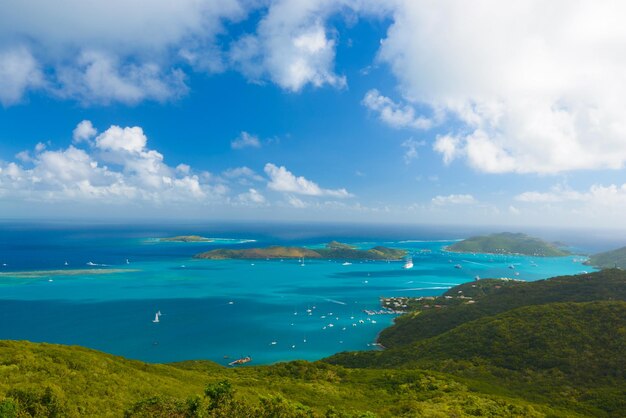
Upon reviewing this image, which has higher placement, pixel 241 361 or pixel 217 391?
pixel 217 391

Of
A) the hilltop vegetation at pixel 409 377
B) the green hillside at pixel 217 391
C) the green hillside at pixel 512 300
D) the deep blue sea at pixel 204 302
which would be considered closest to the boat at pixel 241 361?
the deep blue sea at pixel 204 302

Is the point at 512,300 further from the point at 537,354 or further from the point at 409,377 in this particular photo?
the point at 409,377

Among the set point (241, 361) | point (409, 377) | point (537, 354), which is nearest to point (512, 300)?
point (537, 354)

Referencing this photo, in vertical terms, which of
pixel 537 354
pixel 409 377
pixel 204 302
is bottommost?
pixel 204 302

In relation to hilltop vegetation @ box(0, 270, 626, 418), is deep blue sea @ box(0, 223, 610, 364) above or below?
below

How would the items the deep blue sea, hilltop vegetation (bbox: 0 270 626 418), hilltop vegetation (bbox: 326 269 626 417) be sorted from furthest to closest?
the deep blue sea
hilltop vegetation (bbox: 326 269 626 417)
hilltop vegetation (bbox: 0 270 626 418)

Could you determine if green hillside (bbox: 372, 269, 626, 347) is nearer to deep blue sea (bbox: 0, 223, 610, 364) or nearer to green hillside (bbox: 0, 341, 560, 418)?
deep blue sea (bbox: 0, 223, 610, 364)

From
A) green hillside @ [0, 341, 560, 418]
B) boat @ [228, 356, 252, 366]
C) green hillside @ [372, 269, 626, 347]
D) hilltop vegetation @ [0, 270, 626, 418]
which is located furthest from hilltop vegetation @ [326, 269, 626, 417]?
boat @ [228, 356, 252, 366]

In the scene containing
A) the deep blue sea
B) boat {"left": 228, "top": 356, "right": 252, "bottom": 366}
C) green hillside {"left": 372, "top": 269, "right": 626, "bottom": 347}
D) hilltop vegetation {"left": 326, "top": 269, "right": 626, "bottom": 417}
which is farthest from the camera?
green hillside {"left": 372, "top": 269, "right": 626, "bottom": 347}
